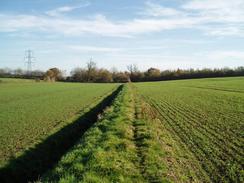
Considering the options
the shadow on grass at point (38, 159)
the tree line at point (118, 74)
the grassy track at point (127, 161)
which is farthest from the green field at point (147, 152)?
the tree line at point (118, 74)

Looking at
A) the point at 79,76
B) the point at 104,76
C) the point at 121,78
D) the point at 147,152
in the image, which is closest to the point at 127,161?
the point at 147,152

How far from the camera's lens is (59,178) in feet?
22.9

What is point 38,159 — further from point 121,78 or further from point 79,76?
point 79,76

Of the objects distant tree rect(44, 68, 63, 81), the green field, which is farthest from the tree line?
the green field

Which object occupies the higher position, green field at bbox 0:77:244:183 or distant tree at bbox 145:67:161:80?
distant tree at bbox 145:67:161:80

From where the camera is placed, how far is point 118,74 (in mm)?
141625

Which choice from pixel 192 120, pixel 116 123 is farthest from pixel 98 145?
pixel 192 120

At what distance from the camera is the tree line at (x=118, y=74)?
11710cm

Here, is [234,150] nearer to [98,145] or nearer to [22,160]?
[98,145]

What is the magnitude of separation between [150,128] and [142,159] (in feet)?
15.0

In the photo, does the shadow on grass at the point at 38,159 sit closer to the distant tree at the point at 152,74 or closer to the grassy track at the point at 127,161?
the grassy track at the point at 127,161

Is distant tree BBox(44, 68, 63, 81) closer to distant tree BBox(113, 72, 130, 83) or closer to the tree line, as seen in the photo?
the tree line

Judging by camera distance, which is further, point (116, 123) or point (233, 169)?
point (116, 123)

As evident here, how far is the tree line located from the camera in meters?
117
